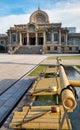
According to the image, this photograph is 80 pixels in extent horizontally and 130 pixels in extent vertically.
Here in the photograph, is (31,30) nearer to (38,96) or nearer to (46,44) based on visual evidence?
(46,44)

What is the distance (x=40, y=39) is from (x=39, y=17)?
9739 millimetres

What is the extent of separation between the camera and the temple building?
8644 cm

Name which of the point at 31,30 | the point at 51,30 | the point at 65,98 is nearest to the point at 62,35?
the point at 51,30

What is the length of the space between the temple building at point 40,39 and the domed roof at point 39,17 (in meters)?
3.47

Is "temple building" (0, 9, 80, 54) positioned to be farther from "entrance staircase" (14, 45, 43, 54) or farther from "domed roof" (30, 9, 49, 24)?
"domed roof" (30, 9, 49, 24)

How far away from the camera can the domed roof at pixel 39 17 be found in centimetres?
9362

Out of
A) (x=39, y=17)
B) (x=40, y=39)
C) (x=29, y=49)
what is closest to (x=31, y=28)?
(x=40, y=39)

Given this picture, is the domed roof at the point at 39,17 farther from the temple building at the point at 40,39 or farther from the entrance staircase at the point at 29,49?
the entrance staircase at the point at 29,49

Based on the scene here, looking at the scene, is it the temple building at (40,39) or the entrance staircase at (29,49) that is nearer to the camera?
the entrance staircase at (29,49)

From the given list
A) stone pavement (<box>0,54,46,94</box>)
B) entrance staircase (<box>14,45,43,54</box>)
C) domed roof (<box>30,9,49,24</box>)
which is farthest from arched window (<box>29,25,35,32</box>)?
stone pavement (<box>0,54,46,94</box>)

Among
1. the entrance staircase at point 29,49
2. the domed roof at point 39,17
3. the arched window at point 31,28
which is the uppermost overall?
A: the domed roof at point 39,17

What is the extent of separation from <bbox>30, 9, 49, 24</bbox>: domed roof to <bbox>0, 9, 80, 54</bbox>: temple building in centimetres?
347

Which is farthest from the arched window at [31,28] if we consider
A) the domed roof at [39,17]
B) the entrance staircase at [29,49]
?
the domed roof at [39,17]

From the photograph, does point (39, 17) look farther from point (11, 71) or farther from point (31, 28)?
point (11, 71)
